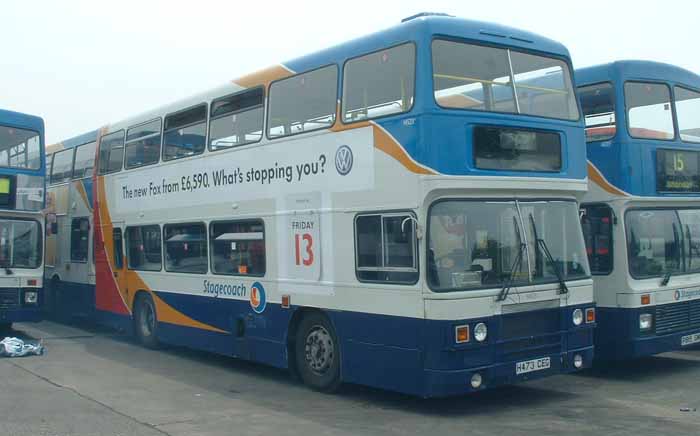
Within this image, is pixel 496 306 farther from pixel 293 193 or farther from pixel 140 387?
pixel 140 387

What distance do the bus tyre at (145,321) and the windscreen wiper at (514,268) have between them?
782cm

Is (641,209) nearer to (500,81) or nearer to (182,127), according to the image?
(500,81)

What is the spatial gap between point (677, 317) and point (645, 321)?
2.45ft

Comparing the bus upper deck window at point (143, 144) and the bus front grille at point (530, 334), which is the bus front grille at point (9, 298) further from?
the bus front grille at point (530, 334)

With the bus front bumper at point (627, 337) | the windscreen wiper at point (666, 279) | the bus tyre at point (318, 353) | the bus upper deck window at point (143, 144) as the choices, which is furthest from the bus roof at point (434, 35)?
the bus upper deck window at point (143, 144)

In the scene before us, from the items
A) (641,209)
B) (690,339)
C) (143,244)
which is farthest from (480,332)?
(143,244)

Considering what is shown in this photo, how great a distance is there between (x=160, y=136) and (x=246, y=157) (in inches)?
125

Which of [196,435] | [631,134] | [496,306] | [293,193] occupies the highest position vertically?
[631,134]

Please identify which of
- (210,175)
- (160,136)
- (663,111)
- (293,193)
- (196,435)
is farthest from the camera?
(160,136)

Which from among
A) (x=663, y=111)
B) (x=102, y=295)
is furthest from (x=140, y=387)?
(x=663, y=111)

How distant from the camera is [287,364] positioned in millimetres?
10844

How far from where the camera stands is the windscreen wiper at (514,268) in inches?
347

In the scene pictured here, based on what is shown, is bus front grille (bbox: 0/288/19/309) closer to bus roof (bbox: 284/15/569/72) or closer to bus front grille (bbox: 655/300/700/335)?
bus roof (bbox: 284/15/569/72)

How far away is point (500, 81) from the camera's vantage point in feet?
30.6
